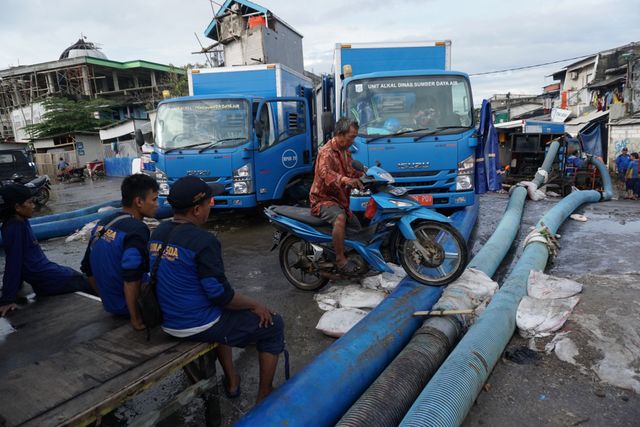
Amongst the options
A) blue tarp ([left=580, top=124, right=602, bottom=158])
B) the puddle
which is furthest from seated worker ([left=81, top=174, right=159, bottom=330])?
blue tarp ([left=580, top=124, right=602, bottom=158])

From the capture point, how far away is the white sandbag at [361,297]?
13.8 ft

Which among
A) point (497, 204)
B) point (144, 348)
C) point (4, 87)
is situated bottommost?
point (497, 204)

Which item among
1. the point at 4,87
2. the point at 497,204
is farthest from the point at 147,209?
the point at 4,87

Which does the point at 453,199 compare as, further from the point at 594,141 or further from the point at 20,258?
the point at 594,141

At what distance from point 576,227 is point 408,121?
3.84 m

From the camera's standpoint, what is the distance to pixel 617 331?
332 centimetres

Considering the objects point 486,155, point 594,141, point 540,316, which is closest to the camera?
point 540,316

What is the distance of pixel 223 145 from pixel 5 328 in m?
4.96

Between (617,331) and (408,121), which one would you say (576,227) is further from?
(617,331)

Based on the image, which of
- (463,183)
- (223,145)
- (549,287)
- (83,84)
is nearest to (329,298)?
(549,287)

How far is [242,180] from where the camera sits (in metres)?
7.47

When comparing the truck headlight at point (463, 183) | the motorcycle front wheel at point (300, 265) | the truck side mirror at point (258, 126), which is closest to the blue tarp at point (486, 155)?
the truck headlight at point (463, 183)

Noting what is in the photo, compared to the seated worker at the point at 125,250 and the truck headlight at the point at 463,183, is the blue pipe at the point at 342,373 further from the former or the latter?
the truck headlight at the point at 463,183

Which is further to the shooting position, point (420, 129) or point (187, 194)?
point (420, 129)
